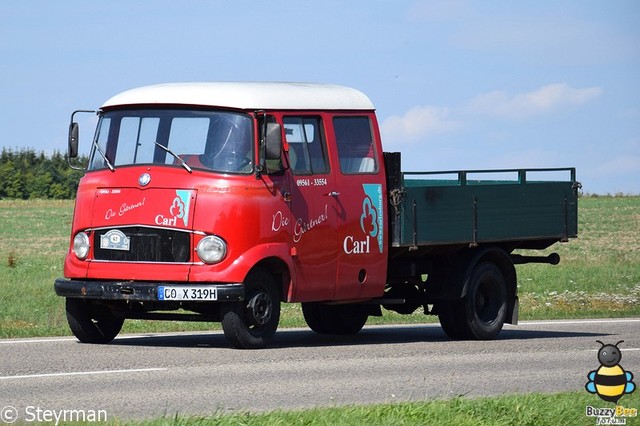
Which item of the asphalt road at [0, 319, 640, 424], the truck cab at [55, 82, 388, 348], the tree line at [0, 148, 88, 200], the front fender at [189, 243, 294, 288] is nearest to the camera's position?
the asphalt road at [0, 319, 640, 424]

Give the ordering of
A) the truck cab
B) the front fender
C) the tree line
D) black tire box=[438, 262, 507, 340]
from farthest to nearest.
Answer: the tree line → black tire box=[438, 262, 507, 340] → the truck cab → the front fender

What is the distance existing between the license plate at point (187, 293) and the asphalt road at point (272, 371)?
549 mm

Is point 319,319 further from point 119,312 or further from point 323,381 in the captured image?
point 323,381

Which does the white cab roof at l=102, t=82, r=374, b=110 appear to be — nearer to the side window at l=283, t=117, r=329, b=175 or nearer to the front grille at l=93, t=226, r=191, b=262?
the side window at l=283, t=117, r=329, b=175

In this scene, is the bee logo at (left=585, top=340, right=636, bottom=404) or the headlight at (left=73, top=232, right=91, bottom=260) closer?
the bee logo at (left=585, top=340, right=636, bottom=404)

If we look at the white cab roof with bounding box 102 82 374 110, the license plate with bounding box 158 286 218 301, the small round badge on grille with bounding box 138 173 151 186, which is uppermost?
the white cab roof with bounding box 102 82 374 110

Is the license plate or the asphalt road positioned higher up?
the license plate

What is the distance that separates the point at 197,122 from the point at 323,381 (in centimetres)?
384

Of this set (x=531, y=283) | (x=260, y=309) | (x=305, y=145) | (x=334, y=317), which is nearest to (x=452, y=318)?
(x=334, y=317)

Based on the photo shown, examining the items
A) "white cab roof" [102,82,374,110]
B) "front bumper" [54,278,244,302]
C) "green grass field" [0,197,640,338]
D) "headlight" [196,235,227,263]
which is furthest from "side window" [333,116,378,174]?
"green grass field" [0,197,640,338]

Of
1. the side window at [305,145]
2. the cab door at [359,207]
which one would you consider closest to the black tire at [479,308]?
the cab door at [359,207]

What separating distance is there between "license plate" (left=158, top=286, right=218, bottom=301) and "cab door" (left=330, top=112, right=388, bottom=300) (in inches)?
79.1

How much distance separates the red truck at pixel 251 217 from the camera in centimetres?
1362

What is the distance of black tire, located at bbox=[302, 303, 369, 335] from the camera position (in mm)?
16906
